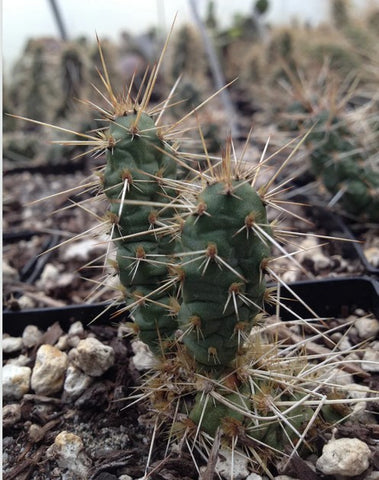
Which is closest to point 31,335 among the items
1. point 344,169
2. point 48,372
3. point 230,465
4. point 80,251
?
point 48,372

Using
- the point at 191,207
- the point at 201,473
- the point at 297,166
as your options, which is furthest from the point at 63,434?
the point at 297,166

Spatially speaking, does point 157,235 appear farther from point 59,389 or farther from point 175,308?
point 59,389

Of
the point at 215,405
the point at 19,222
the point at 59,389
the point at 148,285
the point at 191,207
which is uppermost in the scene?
the point at 191,207

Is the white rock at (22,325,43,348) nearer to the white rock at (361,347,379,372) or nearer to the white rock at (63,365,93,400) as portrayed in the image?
the white rock at (63,365,93,400)

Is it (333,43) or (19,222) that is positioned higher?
(333,43)

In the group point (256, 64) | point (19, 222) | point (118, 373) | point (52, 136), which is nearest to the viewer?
point (118, 373)

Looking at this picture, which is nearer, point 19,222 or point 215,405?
point 215,405

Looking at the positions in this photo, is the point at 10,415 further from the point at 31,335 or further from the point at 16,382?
the point at 31,335

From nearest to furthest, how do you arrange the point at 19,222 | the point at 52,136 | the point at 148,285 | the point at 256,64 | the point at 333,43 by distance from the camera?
the point at 148,285, the point at 19,222, the point at 52,136, the point at 333,43, the point at 256,64

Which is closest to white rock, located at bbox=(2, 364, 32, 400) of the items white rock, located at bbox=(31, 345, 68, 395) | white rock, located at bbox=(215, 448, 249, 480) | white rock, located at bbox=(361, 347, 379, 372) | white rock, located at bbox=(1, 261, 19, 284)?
white rock, located at bbox=(31, 345, 68, 395)
